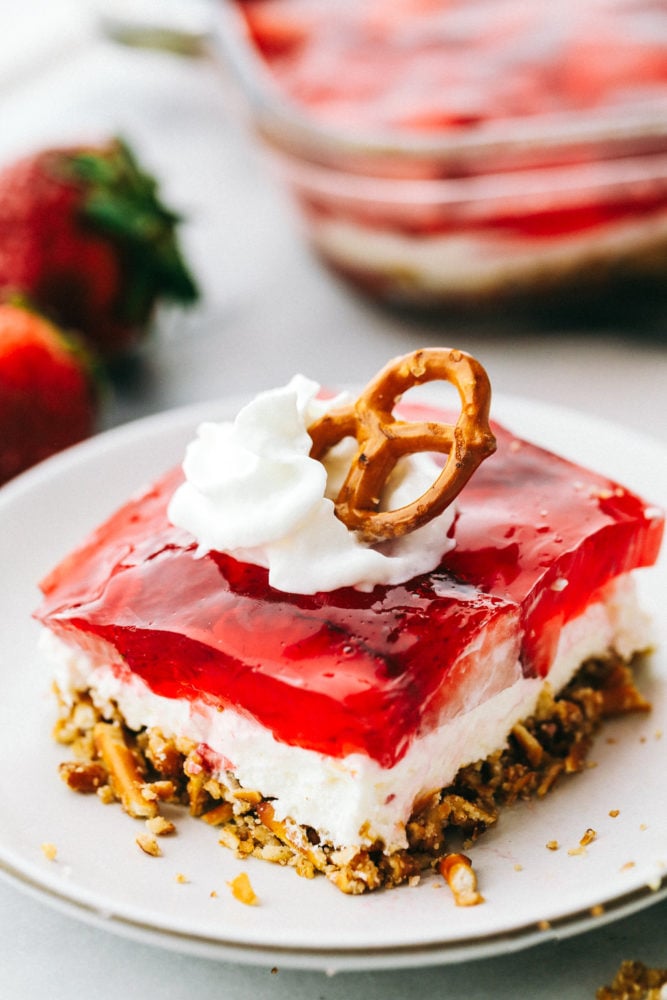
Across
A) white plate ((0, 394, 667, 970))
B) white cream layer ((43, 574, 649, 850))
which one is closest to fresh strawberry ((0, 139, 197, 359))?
white plate ((0, 394, 667, 970))

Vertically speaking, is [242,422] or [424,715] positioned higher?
[242,422]

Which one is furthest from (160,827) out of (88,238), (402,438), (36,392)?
(88,238)

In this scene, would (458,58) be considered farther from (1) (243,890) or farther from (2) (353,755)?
(1) (243,890)

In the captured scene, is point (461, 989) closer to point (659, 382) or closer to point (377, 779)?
point (377, 779)

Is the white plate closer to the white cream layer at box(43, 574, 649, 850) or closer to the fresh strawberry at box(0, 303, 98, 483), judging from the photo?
the white cream layer at box(43, 574, 649, 850)

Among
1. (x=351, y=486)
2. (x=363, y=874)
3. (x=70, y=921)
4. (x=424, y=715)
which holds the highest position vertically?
(x=351, y=486)

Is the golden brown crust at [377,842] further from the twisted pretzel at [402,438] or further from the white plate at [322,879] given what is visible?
the twisted pretzel at [402,438]

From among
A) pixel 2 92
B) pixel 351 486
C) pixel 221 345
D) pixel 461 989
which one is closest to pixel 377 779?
pixel 461 989
